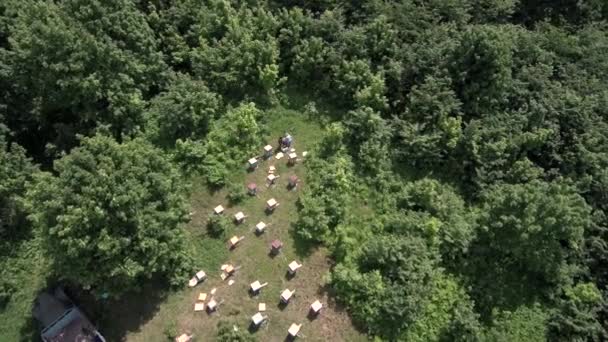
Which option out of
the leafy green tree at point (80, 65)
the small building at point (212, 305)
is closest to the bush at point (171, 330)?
the small building at point (212, 305)

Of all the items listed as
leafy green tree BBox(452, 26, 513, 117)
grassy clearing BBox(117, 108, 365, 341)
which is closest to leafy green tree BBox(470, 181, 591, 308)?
leafy green tree BBox(452, 26, 513, 117)

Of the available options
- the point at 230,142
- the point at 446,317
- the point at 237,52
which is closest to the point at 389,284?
the point at 446,317

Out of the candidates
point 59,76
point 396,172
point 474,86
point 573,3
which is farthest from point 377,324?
point 573,3

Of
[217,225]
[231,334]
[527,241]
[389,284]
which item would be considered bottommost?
[231,334]

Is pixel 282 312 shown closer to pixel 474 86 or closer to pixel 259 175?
pixel 259 175

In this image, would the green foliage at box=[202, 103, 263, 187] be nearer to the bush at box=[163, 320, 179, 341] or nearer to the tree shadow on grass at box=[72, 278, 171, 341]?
the tree shadow on grass at box=[72, 278, 171, 341]

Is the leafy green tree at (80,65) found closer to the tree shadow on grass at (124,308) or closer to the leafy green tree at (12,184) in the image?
the leafy green tree at (12,184)

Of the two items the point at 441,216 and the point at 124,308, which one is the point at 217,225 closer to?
the point at 124,308
